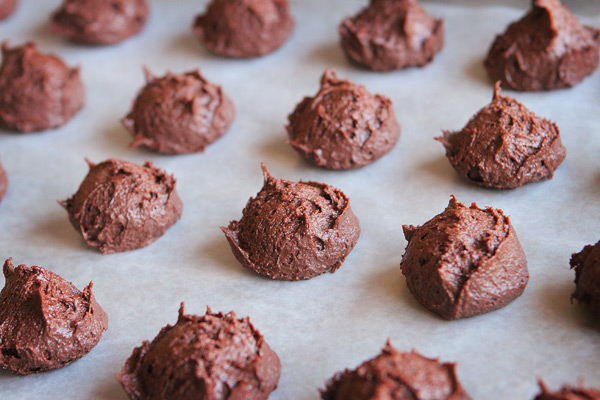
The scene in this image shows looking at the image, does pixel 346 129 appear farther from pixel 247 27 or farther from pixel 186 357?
pixel 186 357

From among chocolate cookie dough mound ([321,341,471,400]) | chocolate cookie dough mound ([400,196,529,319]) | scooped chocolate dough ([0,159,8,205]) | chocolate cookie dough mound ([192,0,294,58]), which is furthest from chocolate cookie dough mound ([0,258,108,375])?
chocolate cookie dough mound ([192,0,294,58])

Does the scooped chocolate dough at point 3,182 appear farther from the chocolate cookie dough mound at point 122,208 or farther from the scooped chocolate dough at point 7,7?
the scooped chocolate dough at point 7,7

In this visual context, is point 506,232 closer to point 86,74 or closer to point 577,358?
point 577,358

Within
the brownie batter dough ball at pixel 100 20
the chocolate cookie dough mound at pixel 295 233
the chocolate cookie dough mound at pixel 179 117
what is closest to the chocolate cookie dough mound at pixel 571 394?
the chocolate cookie dough mound at pixel 295 233

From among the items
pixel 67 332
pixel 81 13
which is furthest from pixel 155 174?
pixel 81 13

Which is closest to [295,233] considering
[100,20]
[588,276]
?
[588,276]
